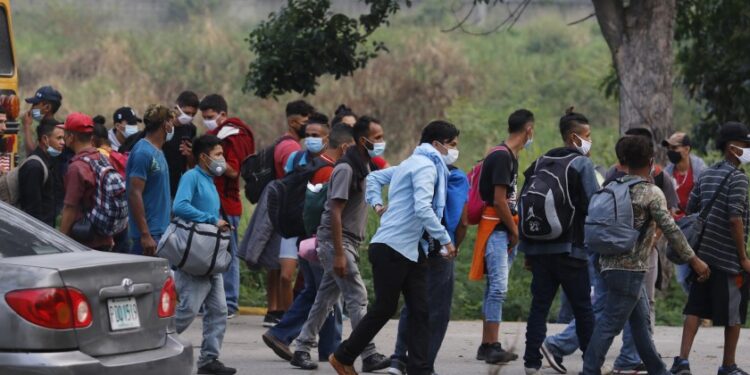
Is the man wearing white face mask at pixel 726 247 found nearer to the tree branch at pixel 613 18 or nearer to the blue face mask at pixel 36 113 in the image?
the tree branch at pixel 613 18

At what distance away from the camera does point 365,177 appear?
31.6 ft

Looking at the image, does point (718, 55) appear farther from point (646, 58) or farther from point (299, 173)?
point (299, 173)

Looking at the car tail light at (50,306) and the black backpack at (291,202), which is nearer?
the car tail light at (50,306)

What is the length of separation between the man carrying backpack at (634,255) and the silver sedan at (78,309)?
2710mm

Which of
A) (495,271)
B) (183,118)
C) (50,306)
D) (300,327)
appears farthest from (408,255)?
(183,118)

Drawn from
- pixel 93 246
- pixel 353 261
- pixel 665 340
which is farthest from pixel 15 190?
pixel 665 340

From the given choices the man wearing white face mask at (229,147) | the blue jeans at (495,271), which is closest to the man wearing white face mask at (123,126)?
the man wearing white face mask at (229,147)

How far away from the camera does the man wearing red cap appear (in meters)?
10.3

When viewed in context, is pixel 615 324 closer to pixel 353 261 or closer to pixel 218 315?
pixel 353 261

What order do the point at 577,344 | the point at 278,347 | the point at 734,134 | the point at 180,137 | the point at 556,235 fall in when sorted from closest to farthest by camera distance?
the point at 556,235
the point at 734,134
the point at 577,344
the point at 278,347
the point at 180,137

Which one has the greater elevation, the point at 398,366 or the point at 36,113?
the point at 36,113

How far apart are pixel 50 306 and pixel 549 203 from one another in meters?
4.02

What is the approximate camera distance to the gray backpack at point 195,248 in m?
9.44

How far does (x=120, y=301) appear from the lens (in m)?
7.09
